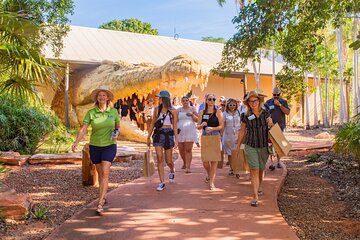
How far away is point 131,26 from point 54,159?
3431cm

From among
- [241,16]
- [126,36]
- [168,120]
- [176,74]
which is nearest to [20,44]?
[168,120]

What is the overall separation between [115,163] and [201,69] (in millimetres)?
3314

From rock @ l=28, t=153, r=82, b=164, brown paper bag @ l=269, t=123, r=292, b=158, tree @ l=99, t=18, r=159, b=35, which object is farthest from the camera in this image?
tree @ l=99, t=18, r=159, b=35

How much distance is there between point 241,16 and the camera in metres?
6.25

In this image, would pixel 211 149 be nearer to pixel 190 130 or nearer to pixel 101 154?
pixel 190 130

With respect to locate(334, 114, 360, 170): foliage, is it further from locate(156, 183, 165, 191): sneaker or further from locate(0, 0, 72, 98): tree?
locate(0, 0, 72, 98): tree

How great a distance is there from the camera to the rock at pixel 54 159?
8039 millimetres

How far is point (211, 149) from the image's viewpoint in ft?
19.6

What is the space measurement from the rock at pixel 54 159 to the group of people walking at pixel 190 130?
2.36 meters

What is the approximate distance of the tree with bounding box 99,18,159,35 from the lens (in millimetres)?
40594

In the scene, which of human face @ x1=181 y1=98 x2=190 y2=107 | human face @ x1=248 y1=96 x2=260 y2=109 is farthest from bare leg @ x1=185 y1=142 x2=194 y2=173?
human face @ x1=248 y1=96 x2=260 y2=109

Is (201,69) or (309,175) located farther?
(201,69)

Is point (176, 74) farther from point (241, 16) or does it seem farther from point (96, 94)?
point (96, 94)

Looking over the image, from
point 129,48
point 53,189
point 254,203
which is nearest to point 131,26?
point 129,48
